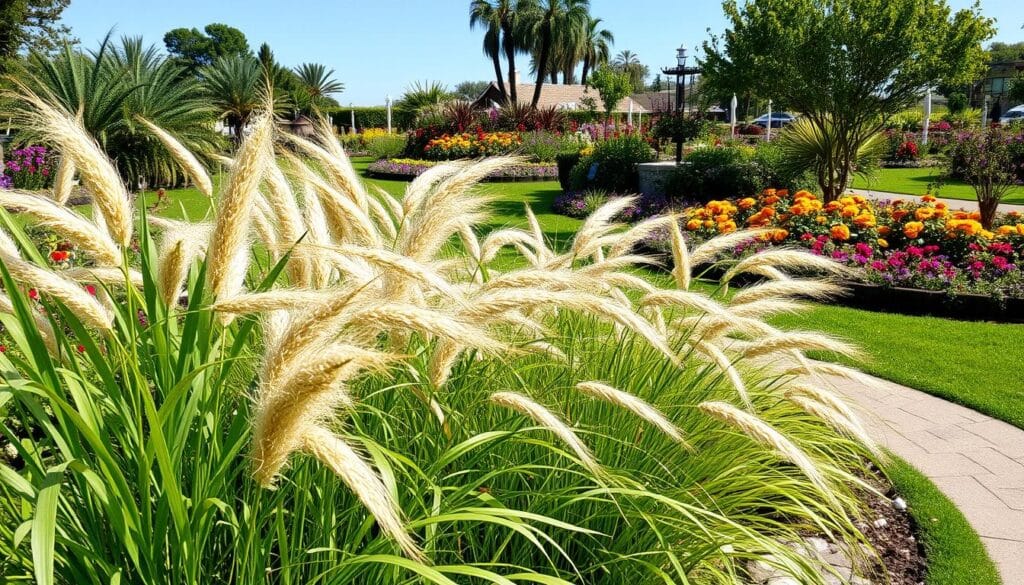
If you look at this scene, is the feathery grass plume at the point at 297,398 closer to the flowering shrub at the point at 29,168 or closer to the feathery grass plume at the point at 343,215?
the feathery grass plume at the point at 343,215

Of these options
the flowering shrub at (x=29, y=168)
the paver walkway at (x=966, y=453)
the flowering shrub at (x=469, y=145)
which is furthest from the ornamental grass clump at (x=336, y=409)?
the flowering shrub at (x=469, y=145)

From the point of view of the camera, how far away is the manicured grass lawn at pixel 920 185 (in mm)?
17984

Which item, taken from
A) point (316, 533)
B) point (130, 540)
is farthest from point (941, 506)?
point (130, 540)

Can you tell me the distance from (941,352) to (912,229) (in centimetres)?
286

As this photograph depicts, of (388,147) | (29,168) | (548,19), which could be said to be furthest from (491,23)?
(29,168)

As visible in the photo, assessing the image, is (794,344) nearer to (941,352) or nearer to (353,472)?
(353,472)

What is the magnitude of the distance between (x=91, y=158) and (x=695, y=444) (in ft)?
7.02

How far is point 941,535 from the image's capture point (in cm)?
343

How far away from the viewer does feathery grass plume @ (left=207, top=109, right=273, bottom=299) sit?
1478 millimetres

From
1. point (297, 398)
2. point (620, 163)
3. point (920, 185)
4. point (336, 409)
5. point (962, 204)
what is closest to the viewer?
point (297, 398)

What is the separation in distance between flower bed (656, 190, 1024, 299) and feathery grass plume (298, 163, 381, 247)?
5.69 meters

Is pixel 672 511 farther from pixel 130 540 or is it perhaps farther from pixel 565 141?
pixel 565 141

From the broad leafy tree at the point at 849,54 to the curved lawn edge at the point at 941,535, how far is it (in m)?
8.97

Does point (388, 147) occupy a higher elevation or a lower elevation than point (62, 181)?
higher
